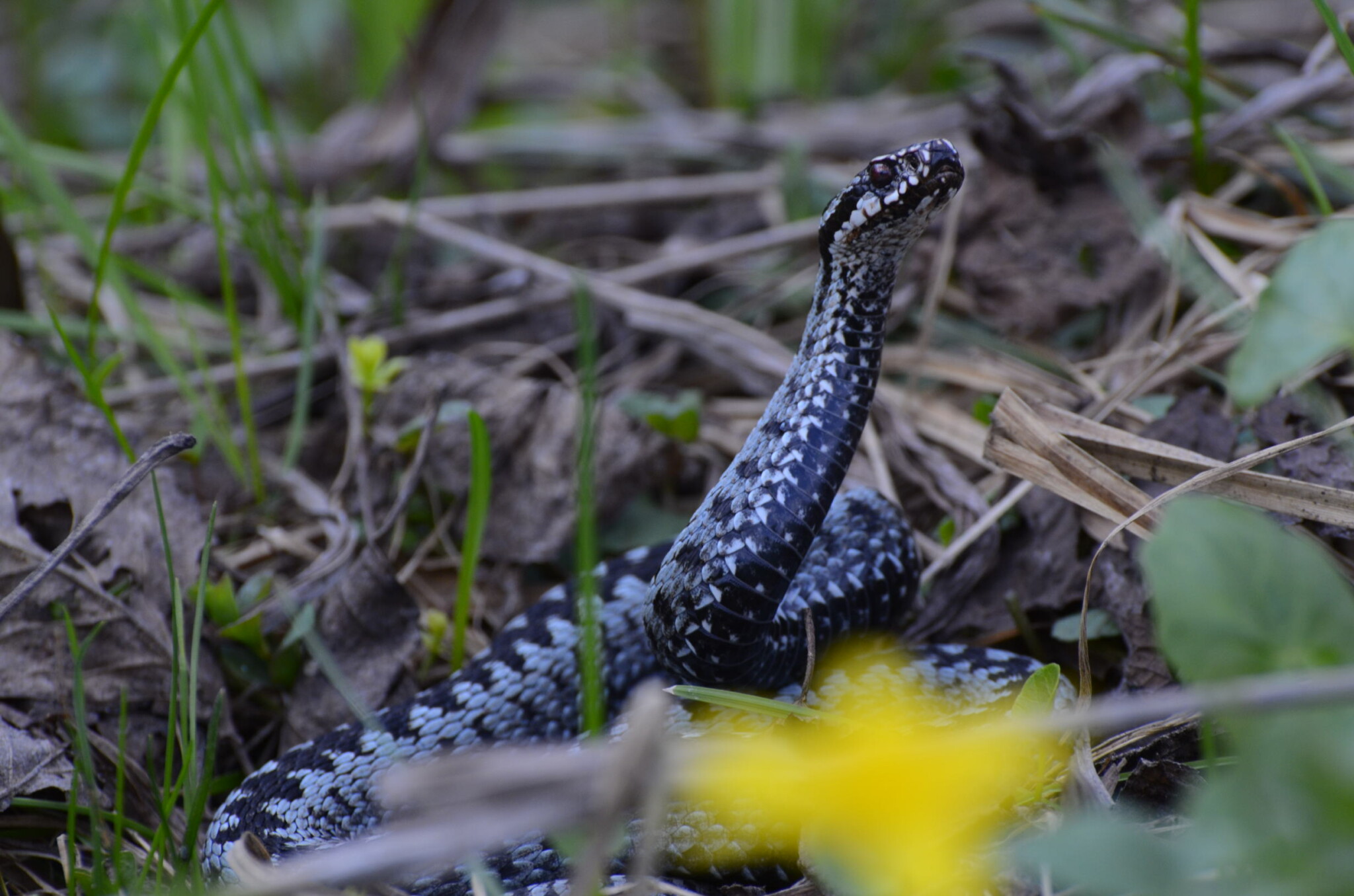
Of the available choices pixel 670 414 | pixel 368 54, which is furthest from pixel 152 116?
pixel 368 54

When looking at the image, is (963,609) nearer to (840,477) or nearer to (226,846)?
(840,477)

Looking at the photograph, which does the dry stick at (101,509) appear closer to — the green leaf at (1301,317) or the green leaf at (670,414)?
the green leaf at (670,414)

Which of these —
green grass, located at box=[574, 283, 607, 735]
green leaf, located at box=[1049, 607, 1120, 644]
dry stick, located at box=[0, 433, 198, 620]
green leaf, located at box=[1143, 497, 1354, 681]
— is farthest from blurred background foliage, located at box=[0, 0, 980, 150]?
green leaf, located at box=[1143, 497, 1354, 681]

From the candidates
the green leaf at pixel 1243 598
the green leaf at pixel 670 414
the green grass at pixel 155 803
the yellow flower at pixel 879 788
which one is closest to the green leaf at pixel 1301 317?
the green leaf at pixel 1243 598

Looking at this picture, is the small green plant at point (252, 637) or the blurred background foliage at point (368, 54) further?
the blurred background foliage at point (368, 54)

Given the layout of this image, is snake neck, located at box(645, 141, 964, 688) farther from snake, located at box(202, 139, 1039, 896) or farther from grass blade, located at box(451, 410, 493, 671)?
grass blade, located at box(451, 410, 493, 671)

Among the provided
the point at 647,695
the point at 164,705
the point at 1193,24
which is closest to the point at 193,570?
the point at 164,705
